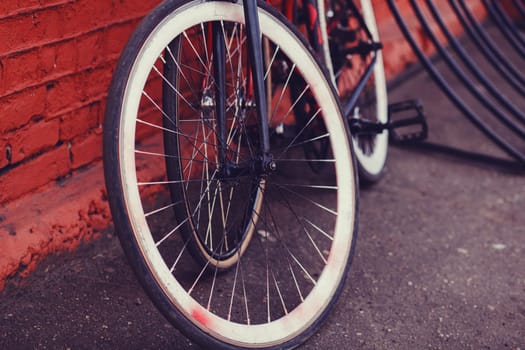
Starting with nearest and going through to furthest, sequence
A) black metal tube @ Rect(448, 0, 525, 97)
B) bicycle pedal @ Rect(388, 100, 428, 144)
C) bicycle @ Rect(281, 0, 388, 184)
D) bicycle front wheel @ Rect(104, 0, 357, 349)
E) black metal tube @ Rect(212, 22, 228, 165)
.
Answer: bicycle front wheel @ Rect(104, 0, 357, 349)
black metal tube @ Rect(212, 22, 228, 165)
bicycle @ Rect(281, 0, 388, 184)
bicycle pedal @ Rect(388, 100, 428, 144)
black metal tube @ Rect(448, 0, 525, 97)

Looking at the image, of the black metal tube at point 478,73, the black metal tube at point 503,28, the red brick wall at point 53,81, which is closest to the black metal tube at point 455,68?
the black metal tube at point 478,73

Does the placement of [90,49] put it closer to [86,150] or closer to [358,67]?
[86,150]

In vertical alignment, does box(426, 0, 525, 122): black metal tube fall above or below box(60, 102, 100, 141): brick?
below

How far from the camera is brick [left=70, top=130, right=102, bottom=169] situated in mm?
2785

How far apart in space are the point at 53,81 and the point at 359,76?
1.47m

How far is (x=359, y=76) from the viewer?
3.51m

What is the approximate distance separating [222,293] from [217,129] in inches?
23.3

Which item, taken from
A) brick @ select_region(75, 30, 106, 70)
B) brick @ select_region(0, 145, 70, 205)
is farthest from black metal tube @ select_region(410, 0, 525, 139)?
brick @ select_region(0, 145, 70, 205)

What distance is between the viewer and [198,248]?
7.94 feet

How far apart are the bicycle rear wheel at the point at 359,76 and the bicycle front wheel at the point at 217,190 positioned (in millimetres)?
330

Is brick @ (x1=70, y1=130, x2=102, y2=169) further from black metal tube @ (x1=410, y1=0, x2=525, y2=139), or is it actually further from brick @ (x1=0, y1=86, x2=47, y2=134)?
black metal tube @ (x1=410, y1=0, x2=525, y2=139)

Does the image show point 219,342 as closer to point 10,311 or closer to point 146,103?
point 10,311

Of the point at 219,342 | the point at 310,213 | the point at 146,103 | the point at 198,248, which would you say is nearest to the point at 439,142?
the point at 310,213

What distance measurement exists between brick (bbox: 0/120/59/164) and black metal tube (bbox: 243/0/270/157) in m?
0.85
